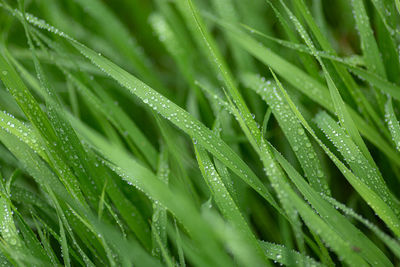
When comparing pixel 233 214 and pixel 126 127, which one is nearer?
pixel 233 214

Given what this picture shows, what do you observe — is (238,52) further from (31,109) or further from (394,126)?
(31,109)

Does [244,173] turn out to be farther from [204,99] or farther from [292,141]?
[204,99]

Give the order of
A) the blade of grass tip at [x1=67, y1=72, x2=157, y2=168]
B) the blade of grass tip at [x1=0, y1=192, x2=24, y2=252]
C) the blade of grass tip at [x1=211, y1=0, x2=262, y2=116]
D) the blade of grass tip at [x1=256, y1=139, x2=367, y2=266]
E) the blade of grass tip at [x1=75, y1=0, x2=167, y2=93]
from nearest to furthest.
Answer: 1. the blade of grass tip at [x1=256, y1=139, x2=367, y2=266]
2. the blade of grass tip at [x1=0, y1=192, x2=24, y2=252]
3. the blade of grass tip at [x1=67, y1=72, x2=157, y2=168]
4. the blade of grass tip at [x1=211, y1=0, x2=262, y2=116]
5. the blade of grass tip at [x1=75, y1=0, x2=167, y2=93]

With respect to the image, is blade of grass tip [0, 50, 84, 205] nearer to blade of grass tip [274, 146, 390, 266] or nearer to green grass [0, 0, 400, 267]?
green grass [0, 0, 400, 267]

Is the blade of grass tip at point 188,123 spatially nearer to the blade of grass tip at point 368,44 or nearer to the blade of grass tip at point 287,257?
the blade of grass tip at point 287,257

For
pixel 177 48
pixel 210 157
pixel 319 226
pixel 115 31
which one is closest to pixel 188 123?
pixel 210 157

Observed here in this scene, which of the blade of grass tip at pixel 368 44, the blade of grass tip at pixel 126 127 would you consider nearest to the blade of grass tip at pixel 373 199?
the blade of grass tip at pixel 368 44

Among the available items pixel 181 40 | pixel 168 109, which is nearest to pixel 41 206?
pixel 168 109

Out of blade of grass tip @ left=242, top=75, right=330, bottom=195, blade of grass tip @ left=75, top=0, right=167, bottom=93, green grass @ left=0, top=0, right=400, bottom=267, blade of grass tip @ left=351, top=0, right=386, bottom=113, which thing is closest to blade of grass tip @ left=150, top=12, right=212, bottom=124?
green grass @ left=0, top=0, right=400, bottom=267
